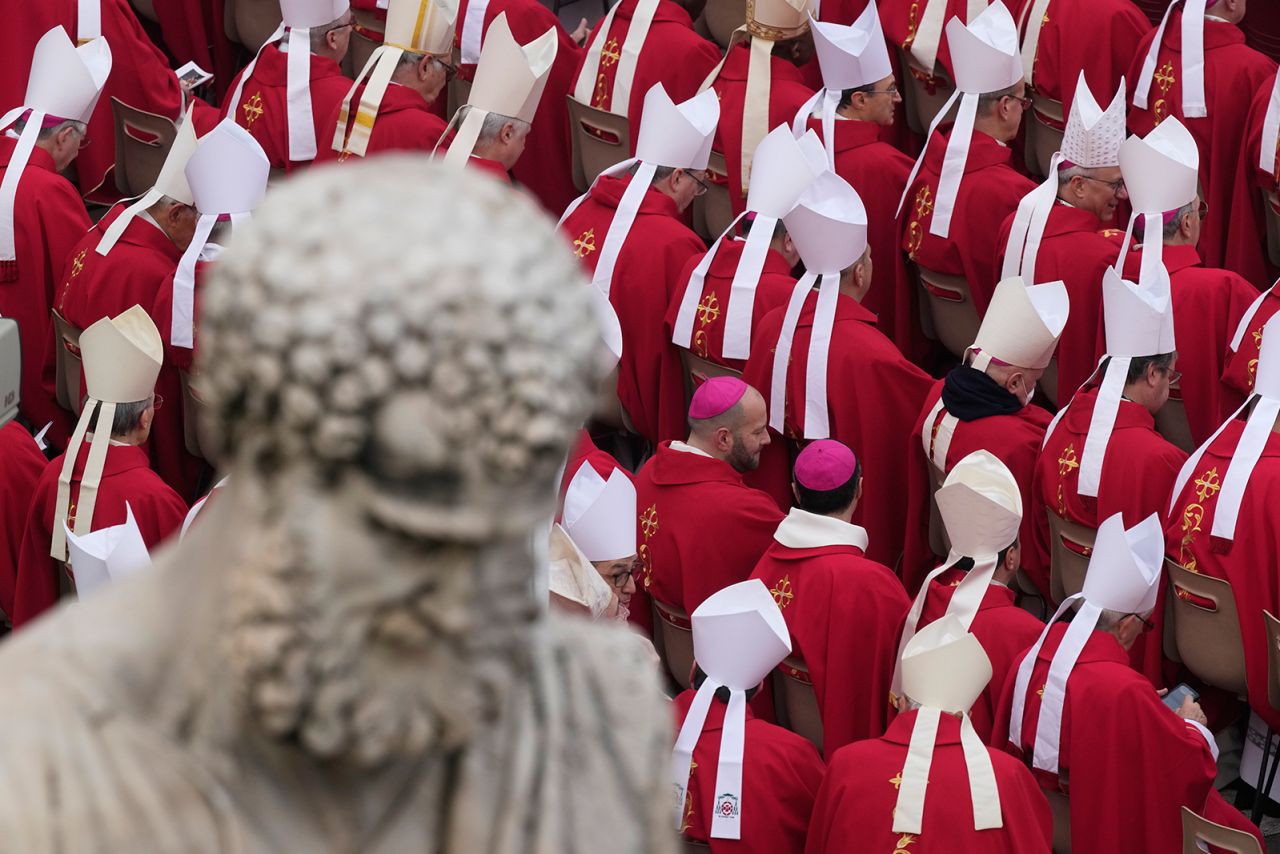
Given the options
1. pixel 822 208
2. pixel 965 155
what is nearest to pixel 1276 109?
pixel 965 155

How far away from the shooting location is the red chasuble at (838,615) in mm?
6023

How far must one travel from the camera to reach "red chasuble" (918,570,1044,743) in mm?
6012

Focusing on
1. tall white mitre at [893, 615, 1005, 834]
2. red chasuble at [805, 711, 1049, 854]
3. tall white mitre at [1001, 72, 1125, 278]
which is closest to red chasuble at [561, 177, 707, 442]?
tall white mitre at [1001, 72, 1125, 278]

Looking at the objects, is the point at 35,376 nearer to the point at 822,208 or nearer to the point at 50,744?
the point at 822,208

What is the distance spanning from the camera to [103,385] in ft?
21.4

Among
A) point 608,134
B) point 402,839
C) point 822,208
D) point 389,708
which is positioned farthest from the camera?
point 608,134

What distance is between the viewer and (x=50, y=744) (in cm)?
113

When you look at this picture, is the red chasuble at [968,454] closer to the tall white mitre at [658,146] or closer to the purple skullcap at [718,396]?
the purple skullcap at [718,396]

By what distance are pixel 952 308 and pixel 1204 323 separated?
41.9 inches

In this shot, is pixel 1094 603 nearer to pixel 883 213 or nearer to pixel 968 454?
pixel 968 454

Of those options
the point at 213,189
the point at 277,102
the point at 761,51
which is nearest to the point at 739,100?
the point at 761,51

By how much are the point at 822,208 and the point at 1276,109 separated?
6.11ft

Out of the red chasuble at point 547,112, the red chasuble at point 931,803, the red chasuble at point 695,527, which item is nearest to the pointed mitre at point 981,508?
the red chasuble at point 695,527

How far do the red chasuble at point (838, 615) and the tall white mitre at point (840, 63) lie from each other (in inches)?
74.6
